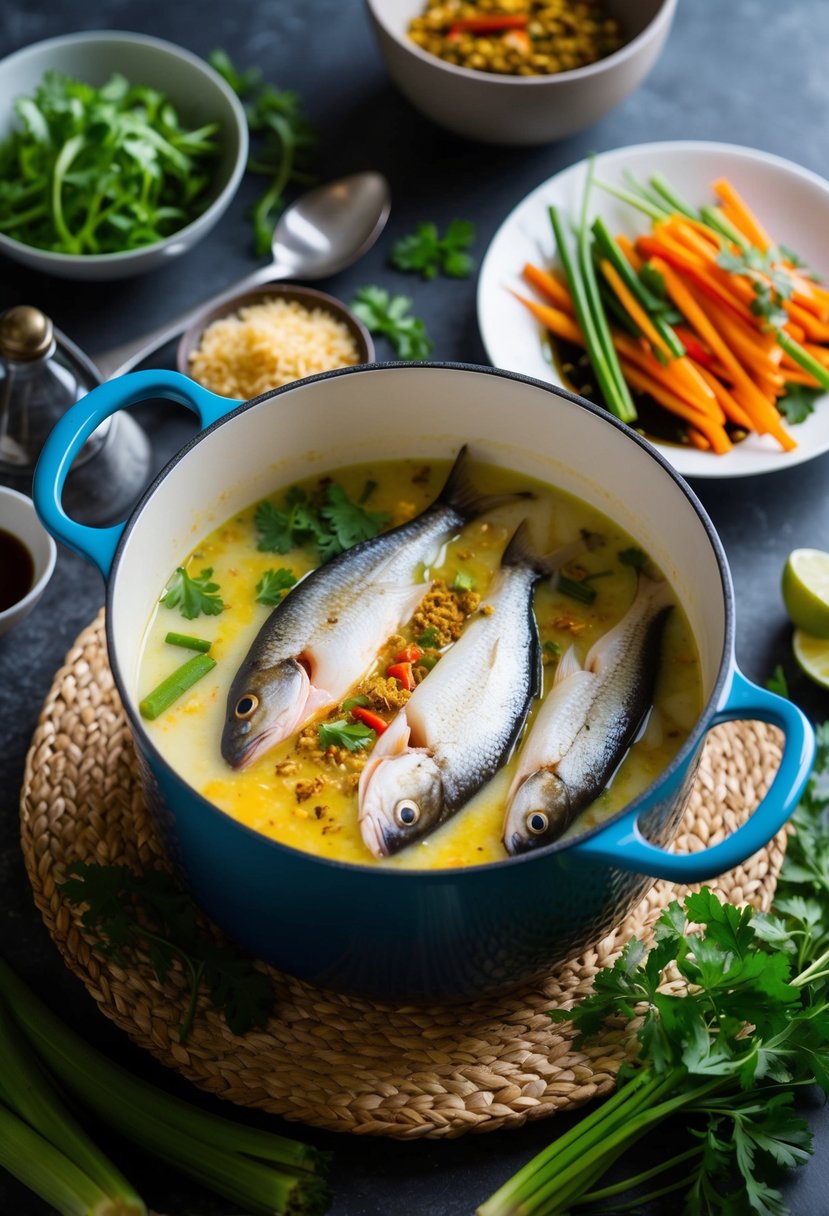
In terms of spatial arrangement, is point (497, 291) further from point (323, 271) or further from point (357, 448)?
point (357, 448)

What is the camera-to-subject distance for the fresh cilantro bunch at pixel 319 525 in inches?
77.5

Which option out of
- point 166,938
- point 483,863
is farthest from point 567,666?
point 166,938

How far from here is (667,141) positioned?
2961 millimetres

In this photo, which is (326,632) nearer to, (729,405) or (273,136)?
(729,405)

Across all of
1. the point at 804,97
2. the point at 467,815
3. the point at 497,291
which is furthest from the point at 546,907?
the point at 804,97

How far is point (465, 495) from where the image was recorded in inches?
79.4

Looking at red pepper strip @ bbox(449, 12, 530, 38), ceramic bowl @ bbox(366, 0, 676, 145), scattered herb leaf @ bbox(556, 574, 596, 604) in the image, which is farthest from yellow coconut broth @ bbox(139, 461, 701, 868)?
red pepper strip @ bbox(449, 12, 530, 38)

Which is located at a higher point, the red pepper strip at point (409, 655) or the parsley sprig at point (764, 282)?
the parsley sprig at point (764, 282)

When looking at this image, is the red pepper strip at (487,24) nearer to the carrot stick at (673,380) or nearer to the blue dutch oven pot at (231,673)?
the carrot stick at (673,380)

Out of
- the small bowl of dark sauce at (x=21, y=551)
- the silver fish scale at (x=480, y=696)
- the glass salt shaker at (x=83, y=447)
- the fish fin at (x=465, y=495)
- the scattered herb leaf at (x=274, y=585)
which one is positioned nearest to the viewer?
the silver fish scale at (x=480, y=696)

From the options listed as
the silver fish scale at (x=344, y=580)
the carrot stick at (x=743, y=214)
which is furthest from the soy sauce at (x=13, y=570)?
the carrot stick at (x=743, y=214)

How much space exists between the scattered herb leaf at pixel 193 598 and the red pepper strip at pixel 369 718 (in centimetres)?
27

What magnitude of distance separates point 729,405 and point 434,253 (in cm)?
71

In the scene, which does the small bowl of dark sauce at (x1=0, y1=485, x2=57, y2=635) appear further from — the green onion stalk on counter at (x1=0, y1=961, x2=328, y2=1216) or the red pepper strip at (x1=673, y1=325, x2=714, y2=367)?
the red pepper strip at (x1=673, y1=325, x2=714, y2=367)
